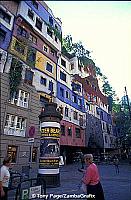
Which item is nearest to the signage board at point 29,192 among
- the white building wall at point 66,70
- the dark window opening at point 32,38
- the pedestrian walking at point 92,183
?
the pedestrian walking at point 92,183

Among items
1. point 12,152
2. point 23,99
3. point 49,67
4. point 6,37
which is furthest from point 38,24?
point 12,152

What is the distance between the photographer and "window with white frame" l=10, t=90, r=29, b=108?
1308 cm

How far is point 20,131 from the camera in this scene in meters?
14.1

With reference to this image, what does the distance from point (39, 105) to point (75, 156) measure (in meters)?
10.4

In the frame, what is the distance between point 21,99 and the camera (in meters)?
13.8

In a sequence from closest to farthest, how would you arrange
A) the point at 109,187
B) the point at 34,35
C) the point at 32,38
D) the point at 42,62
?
the point at 109,187 < the point at 32,38 < the point at 34,35 < the point at 42,62

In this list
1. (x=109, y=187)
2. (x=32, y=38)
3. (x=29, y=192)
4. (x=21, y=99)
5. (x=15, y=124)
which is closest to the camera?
(x=29, y=192)

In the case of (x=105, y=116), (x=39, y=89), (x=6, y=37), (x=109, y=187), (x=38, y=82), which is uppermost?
(x=6, y=37)

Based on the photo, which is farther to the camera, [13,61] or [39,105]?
[39,105]

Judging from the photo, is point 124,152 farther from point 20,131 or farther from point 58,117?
point 58,117

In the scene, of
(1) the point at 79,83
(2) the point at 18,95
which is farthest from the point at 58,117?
(1) the point at 79,83

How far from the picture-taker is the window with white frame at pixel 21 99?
13.1m

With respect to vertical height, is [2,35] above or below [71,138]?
above

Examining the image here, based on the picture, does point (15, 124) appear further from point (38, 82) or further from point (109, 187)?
point (109, 187)
